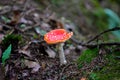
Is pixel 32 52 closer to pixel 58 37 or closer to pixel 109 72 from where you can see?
pixel 58 37

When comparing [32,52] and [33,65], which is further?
[32,52]

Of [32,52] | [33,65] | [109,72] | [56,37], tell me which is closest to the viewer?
[109,72]

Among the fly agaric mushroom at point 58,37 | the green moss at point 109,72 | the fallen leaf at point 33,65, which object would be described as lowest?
the green moss at point 109,72

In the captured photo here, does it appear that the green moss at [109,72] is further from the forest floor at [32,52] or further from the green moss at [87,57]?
the green moss at [87,57]

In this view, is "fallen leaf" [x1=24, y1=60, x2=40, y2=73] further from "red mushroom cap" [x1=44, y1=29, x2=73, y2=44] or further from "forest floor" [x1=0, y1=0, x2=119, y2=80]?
"red mushroom cap" [x1=44, y1=29, x2=73, y2=44]

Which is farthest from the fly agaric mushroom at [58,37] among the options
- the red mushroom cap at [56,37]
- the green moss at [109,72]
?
the green moss at [109,72]

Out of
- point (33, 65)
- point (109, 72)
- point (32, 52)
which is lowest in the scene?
point (109, 72)

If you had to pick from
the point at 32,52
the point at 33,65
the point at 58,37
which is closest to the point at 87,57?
the point at 58,37

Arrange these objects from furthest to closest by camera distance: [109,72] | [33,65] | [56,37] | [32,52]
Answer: [32,52]
[33,65]
[56,37]
[109,72]

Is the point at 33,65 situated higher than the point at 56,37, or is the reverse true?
the point at 56,37

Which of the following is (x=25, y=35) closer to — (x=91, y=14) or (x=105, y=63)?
(x=105, y=63)
